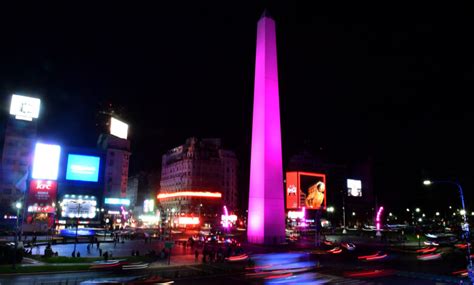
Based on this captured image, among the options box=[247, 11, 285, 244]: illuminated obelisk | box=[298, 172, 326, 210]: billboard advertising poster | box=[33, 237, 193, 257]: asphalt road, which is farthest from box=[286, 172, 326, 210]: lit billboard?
box=[33, 237, 193, 257]: asphalt road

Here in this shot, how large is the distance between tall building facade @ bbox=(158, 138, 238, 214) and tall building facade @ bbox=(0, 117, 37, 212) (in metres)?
53.4

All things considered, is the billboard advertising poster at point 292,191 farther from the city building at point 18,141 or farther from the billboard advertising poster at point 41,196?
the city building at point 18,141

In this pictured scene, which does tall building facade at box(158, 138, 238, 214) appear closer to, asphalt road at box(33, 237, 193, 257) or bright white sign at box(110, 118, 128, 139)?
bright white sign at box(110, 118, 128, 139)

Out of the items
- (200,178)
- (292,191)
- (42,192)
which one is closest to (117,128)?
(200,178)

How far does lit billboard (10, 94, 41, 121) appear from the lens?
271 feet

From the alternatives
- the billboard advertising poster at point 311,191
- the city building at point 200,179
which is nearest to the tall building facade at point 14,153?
the city building at point 200,179

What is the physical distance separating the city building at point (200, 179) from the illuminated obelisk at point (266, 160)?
83.7 m

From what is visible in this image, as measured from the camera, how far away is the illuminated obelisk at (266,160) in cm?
3722

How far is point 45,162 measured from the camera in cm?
8412

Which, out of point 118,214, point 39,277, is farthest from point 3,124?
point 39,277

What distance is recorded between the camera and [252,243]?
1492 inches

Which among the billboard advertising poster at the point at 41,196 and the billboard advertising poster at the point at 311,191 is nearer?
the billboard advertising poster at the point at 41,196

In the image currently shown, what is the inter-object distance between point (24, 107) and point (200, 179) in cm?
6229

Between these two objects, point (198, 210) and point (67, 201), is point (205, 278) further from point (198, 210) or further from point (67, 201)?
point (198, 210)
